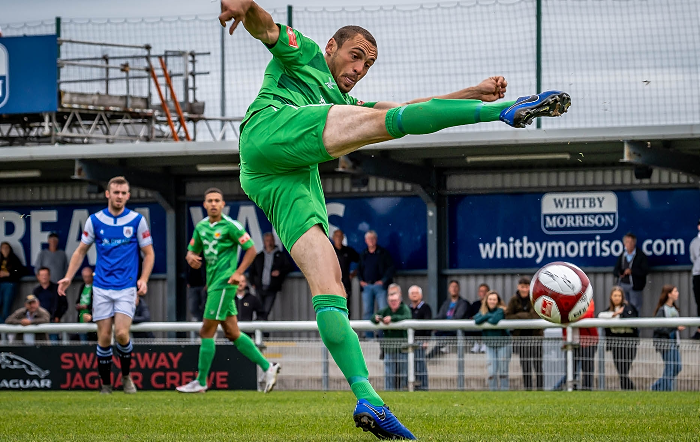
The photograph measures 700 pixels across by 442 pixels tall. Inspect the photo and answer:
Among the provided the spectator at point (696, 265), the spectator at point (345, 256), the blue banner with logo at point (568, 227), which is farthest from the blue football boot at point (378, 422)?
the blue banner with logo at point (568, 227)

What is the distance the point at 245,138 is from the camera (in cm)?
544

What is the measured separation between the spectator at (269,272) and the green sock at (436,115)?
12.9 meters

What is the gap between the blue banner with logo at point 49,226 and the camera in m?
19.4

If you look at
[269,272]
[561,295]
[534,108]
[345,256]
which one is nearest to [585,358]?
[561,295]

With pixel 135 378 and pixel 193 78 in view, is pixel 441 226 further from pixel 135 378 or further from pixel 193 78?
pixel 135 378

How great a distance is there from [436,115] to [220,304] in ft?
22.5

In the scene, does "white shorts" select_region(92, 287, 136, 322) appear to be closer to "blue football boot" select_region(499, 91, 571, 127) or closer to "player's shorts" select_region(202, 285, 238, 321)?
"player's shorts" select_region(202, 285, 238, 321)

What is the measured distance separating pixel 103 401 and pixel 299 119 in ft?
18.5

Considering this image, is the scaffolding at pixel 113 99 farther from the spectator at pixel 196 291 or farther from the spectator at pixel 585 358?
the spectator at pixel 585 358

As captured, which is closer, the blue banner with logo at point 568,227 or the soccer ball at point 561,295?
the soccer ball at point 561,295

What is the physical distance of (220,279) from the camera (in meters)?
11.5

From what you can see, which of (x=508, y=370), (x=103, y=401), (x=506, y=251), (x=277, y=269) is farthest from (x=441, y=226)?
(x=103, y=401)

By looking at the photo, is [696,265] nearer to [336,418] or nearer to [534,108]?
[336,418]

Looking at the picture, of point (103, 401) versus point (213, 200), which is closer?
point (103, 401)
